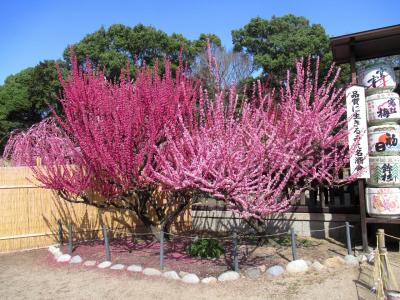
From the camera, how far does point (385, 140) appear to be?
26.4 feet

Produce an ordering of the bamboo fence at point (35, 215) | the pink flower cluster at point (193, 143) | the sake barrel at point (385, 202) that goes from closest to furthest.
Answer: the pink flower cluster at point (193, 143), the sake barrel at point (385, 202), the bamboo fence at point (35, 215)

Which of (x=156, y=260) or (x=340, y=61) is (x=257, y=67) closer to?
(x=340, y=61)

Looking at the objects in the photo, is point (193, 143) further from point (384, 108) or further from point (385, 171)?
point (384, 108)

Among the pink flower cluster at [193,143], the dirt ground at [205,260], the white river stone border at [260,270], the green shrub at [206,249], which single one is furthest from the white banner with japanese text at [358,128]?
the green shrub at [206,249]

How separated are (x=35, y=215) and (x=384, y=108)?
886cm

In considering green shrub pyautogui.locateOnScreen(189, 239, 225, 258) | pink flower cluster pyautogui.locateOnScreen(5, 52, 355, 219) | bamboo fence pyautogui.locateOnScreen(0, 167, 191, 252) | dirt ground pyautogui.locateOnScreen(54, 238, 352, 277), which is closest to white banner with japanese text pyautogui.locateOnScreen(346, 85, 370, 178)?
pink flower cluster pyautogui.locateOnScreen(5, 52, 355, 219)

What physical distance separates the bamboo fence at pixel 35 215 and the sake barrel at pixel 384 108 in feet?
19.1

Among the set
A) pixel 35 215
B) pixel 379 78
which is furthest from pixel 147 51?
pixel 379 78

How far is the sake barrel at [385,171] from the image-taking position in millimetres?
7939

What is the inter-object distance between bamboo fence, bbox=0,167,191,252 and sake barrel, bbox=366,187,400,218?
5409 mm

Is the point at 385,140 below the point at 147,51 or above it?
below

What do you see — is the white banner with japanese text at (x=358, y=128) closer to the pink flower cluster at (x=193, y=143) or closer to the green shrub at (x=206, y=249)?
the pink flower cluster at (x=193, y=143)

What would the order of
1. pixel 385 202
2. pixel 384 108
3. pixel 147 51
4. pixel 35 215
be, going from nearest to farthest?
pixel 385 202, pixel 384 108, pixel 35 215, pixel 147 51

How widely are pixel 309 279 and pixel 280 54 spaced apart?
1889cm
